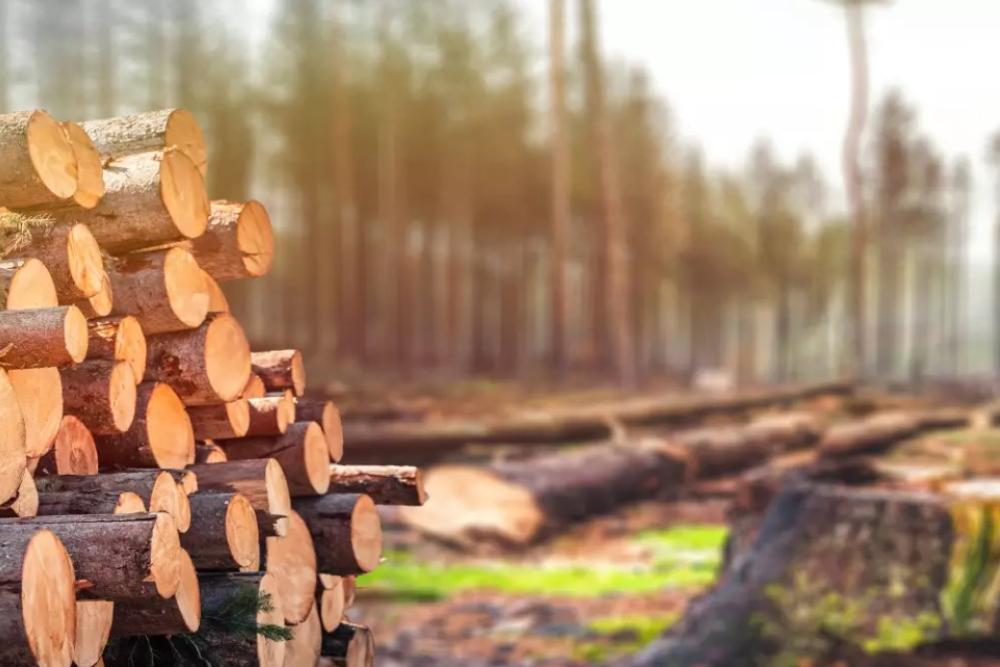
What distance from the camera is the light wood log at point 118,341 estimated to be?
377 cm

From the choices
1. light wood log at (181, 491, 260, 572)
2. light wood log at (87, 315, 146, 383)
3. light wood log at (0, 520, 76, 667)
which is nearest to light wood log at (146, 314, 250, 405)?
light wood log at (87, 315, 146, 383)

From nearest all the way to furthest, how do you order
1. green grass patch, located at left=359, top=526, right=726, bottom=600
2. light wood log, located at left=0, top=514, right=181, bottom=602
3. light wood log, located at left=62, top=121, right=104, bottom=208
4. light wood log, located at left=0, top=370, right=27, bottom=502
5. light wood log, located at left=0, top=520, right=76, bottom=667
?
light wood log, located at left=0, top=520, right=76, bottom=667 < light wood log, located at left=0, top=514, right=181, bottom=602 < light wood log, located at left=0, top=370, right=27, bottom=502 < light wood log, located at left=62, top=121, right=104, bottom=208 < green grass patch, located at left=359, top=526, right=726, bottom=600

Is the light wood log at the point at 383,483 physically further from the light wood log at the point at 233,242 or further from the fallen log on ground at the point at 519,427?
the fallen log on ground at the point at 519,427

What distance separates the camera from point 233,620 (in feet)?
11.7

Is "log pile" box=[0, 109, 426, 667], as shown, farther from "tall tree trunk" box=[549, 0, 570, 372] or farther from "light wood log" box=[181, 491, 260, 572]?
"tall tree trunk" box=[549, 0, 570, 372]

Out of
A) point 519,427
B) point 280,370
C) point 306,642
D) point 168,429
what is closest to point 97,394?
point 168,429

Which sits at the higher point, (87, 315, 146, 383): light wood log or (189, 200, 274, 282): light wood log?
(189, 200, 274, 282): light wood log

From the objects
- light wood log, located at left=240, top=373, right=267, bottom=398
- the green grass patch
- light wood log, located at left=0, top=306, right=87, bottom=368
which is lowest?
the green grass patch

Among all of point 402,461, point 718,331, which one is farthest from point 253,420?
point 718,331

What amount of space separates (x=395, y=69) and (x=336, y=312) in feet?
27.0

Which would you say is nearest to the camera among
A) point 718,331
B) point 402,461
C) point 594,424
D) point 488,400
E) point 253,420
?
point 253,420

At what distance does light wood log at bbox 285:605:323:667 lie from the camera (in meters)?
4.03

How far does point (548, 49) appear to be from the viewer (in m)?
26.5

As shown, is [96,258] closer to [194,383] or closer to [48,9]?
[194,383]
